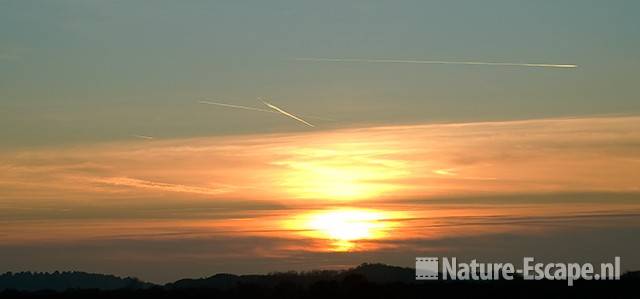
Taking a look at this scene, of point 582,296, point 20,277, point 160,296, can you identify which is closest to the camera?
point 582,296

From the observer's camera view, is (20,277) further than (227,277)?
Yes

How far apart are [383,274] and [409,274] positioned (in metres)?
3.25

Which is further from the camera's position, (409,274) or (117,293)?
(409,274)

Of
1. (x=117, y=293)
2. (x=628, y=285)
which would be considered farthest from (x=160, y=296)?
(x=628, y=285)

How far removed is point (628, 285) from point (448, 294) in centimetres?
885

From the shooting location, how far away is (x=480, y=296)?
51.6 metres

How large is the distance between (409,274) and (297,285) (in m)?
26.2

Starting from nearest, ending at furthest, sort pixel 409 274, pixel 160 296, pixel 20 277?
1. pixel 160 296
2. pixel 409 274
3. pixel 20 277

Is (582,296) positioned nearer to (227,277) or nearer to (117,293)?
(117,293)

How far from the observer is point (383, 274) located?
85.1m

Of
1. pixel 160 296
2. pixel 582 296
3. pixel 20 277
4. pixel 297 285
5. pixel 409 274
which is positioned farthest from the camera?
pixel 20 277

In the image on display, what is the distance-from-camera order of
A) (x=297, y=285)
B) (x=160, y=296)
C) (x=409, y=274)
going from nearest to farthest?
1. (x=160, y=296)
2. (x=297, y=285)
3. (x=409, y=274)

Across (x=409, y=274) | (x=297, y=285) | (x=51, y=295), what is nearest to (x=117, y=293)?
(x=51, y=295)

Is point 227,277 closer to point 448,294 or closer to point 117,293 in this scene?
point 117,293
